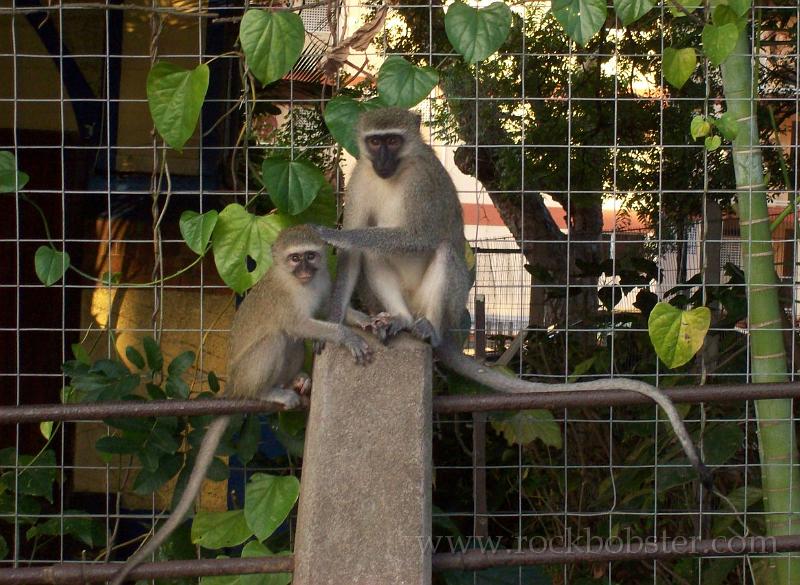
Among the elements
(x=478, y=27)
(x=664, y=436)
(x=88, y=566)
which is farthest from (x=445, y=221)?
(x=88, y=566)

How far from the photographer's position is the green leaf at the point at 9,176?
416 centimetres

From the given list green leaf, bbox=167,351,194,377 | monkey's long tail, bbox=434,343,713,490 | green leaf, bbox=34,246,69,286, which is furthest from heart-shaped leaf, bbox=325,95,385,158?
green leaf, bbox=34,246,69,286

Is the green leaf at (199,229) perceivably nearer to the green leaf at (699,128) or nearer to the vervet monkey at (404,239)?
the vervet monkey at (404,239)

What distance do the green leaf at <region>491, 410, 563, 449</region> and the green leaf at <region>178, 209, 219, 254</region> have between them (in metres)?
1.74

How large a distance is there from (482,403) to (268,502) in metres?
1.16

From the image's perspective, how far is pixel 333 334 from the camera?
156 inches

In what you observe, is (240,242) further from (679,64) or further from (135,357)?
(679,64)

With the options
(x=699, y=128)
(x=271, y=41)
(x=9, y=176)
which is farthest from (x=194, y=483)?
(x=699, y=128)

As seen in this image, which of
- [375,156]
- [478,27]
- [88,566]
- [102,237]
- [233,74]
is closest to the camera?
[88,566]

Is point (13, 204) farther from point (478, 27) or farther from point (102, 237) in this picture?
point (478, 27)

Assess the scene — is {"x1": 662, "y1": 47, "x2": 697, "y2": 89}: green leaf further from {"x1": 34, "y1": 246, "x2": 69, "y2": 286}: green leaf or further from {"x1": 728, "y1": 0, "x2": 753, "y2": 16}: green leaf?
{"x1": 34, "y1": 246, "x2": 69, "y2": 286}: green leaf

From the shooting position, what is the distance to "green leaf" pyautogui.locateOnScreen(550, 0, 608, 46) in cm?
393

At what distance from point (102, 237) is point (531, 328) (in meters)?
2.64

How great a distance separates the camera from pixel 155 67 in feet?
13.4
